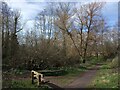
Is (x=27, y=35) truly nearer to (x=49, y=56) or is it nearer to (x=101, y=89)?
(x=49, y=56)

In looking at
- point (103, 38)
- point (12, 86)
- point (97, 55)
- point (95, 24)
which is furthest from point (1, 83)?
point (97, 55)

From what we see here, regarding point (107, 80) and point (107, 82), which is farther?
point (107, 80)

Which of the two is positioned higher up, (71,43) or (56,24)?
(56,24)

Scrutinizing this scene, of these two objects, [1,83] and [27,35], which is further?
[27,35]

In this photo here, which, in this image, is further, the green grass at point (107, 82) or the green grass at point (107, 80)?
the green grass at point (107, 80)

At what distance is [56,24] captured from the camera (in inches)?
1377

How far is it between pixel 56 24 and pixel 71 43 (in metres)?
4.00

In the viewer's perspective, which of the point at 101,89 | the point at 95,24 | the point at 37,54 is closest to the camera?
the point at 101,89

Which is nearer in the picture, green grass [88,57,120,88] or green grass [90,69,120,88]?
green grass [90,69,120,88]

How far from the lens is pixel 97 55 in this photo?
4584 cm

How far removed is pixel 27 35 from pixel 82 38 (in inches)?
637

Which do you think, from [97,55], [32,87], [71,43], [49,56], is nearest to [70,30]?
[71,43]

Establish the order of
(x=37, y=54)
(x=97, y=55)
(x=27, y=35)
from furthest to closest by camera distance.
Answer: (x=97, y=55) < (x=27, y=35) < (x=37, y=54)

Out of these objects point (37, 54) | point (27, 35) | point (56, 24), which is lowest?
point (37, 54)
